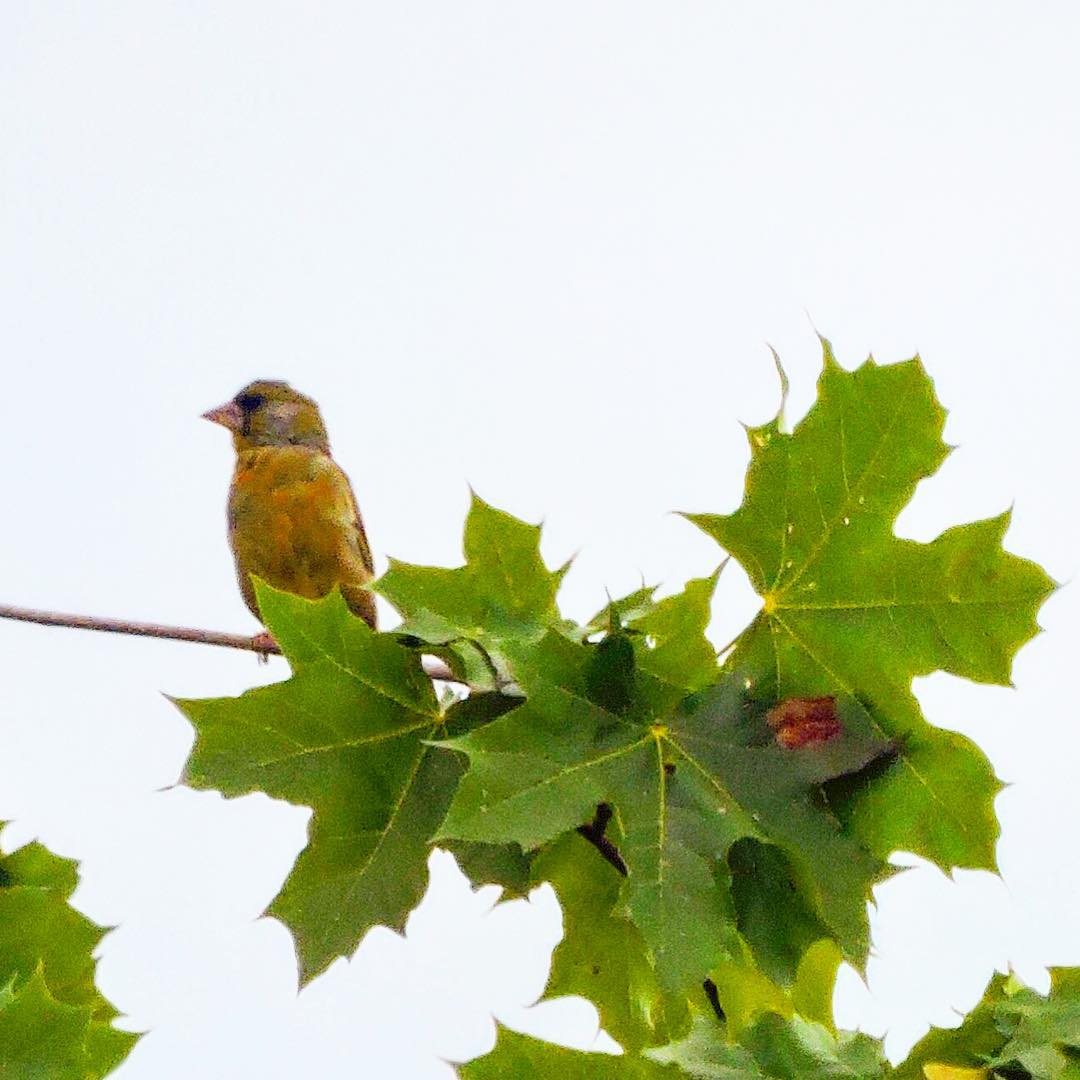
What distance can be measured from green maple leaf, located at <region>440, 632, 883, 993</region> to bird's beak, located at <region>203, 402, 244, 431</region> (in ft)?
14.4

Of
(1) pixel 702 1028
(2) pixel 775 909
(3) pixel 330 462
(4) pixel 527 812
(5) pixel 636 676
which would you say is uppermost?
(3) pixel 330 462

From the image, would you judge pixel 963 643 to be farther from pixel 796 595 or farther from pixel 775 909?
pixel 775 909

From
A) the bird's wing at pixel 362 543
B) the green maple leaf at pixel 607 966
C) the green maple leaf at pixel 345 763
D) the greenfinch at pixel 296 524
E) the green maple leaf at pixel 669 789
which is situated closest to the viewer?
the green maple leaf at pixel 669 789

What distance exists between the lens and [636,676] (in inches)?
83.7

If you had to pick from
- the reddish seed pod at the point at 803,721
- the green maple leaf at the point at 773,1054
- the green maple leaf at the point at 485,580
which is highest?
the green maple leaf at the point at 485,580

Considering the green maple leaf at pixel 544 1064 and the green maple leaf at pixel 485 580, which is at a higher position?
the green maple leaf at pixel 485 580

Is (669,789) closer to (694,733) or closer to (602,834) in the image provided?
(694,733)

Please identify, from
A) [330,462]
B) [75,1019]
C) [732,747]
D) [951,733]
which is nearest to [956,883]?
[951,733]

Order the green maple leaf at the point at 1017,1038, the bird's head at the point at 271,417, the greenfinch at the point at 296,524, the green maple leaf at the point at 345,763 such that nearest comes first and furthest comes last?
1. the green maple leaf at the point at 1017,1038
2. the green maple leaf at the point at 345,763
3. the greenfinch at the point at 296,524
4. the bird's head at the point at 271,417

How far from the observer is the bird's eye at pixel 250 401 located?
6.34 m

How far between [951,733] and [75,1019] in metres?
1.35

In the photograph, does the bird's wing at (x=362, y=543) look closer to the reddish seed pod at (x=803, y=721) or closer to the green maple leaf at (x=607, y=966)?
the green maple leaf at (x=607, y=966)

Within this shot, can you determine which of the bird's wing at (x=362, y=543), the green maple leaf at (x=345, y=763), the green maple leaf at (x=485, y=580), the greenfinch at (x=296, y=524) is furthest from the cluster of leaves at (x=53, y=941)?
the bird's wing at (x=362, y=543)

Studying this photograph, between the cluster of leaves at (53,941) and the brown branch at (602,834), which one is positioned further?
the cluster of leaves at (53,941)
